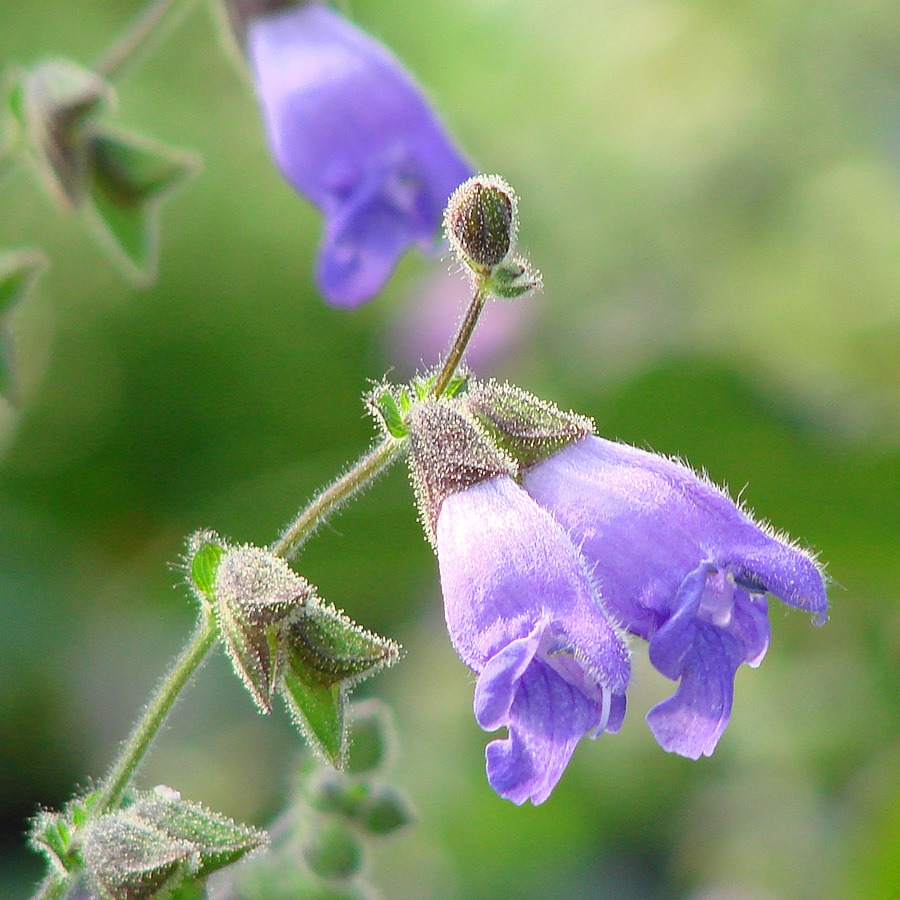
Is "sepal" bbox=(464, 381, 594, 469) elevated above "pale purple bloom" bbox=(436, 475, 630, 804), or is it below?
above

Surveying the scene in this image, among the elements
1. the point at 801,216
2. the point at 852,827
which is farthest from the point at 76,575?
the point at 801,216

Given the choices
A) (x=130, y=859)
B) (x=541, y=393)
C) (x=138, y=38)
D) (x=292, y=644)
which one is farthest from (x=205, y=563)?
(x=541, y=393)

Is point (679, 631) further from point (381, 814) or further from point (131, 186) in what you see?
point (131, 186)

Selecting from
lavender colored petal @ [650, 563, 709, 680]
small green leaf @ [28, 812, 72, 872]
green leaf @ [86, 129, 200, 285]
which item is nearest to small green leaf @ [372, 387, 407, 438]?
lavender colored petal @ [650, 563, 709, 680]

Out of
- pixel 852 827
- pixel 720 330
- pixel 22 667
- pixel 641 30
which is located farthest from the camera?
pixel 641 30

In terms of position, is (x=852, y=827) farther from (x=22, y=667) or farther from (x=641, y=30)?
(x=641, y=30)

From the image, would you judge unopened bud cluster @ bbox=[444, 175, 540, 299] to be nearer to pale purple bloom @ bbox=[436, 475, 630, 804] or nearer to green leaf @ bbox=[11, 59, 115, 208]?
pale purple bloom @ bbox=[436, 475, 630, 804]

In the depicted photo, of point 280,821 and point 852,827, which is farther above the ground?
point 852,827
